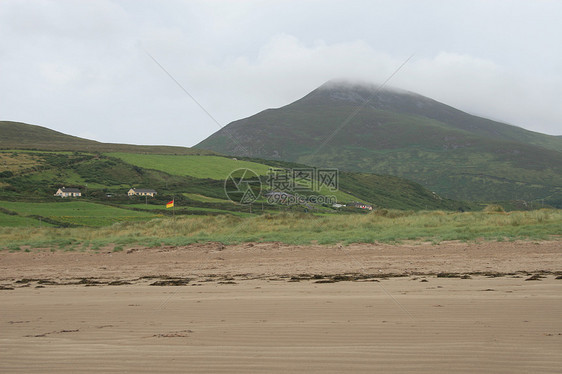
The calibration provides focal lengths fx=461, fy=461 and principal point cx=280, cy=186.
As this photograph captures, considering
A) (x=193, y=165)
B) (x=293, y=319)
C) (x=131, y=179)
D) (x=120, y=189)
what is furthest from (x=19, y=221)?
(x=193, y=165)

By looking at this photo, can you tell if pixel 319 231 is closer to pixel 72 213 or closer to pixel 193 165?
pixel 72 213

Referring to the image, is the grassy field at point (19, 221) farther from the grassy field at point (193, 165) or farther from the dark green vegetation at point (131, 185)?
the grassy field at point (193, 165)

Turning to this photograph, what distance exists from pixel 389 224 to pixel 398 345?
76.7 ft

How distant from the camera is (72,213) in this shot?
58.3 metres

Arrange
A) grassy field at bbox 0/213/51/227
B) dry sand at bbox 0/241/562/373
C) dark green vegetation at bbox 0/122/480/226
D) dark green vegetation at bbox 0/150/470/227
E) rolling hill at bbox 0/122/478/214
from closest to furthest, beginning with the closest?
dry sand at bbox 0/241/562/373 → grassy field at bbox 0/213/51/227 → dark green vegetation at bbox 0/150/470/227 → dark green vegetation at bbox 0/122/480/226 → rolling hill at bbox 0/122/478/214

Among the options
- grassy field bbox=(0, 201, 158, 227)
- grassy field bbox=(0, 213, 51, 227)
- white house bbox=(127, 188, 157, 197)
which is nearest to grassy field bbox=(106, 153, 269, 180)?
white house bbox=(127, 188, 157, 197)

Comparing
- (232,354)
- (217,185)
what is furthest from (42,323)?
(217,185)

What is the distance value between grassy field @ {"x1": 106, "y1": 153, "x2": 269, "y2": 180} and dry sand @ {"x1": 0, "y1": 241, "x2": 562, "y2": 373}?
315ft

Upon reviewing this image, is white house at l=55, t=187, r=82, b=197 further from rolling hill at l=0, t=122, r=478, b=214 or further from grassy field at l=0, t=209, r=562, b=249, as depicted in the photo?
grassy field at l=0, t=209, r=562, b=249

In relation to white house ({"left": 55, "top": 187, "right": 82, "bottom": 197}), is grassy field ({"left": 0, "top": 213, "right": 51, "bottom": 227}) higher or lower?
lower

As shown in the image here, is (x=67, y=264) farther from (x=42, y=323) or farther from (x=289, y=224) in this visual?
(x=289, y=224)

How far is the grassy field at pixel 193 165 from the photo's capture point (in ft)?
372

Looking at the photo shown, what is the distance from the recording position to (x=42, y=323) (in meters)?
7.11

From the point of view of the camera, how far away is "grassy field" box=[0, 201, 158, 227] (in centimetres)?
5119
